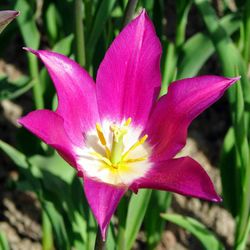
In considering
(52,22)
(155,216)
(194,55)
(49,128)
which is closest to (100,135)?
(49,128)

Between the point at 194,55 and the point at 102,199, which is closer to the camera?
the point at 102,199

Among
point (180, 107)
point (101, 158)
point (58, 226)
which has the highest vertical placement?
point (180, 107)

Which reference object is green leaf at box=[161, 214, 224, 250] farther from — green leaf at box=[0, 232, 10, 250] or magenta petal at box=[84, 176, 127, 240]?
magenta petal at box=[84, 176, 127, 240]

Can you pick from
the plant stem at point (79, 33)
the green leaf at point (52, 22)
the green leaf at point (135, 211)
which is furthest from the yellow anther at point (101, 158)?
the green leaf at point (52, 22)

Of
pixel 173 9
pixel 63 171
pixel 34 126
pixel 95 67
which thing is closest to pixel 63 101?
pixel 34 126

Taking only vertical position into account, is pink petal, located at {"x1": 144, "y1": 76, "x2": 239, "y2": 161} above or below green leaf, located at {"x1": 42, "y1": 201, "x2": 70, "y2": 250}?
above

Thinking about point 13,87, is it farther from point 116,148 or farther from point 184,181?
point 184,181

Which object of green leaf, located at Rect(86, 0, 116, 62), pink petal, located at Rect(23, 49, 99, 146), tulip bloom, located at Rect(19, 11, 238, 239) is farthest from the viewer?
green leaf, located at Rect(86, 0, 116, 62)

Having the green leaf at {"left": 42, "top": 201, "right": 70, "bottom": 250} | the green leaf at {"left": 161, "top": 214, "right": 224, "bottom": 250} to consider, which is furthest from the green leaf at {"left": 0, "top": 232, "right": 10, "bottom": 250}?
the green leaf at {"left": 161, "top": 214, "right": 224, "bottom": 250}

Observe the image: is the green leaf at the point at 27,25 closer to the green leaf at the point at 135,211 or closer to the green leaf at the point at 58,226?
the green leaf at the point at 58,226
